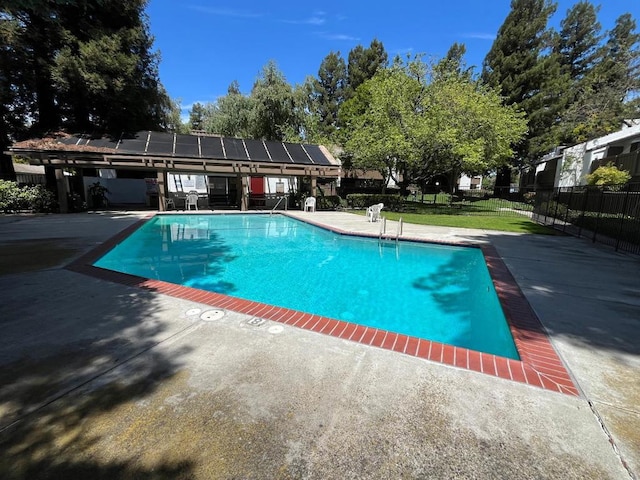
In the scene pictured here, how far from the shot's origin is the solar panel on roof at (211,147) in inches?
643

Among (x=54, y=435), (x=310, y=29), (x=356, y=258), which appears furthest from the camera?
(x=310, y=29)


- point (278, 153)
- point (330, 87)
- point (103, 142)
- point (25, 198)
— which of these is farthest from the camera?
point (330, 87)

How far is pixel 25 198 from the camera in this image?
1377 cm

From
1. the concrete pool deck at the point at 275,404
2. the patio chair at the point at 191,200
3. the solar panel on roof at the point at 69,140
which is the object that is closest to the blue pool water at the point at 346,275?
the concrete pool deck at the point at 275,404

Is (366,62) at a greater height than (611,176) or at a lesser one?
greater

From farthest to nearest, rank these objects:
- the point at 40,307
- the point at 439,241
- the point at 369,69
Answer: the point at 369,69, the point at 439,241, the point at 40,307

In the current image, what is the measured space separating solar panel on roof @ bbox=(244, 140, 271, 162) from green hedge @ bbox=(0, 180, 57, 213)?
385 inches

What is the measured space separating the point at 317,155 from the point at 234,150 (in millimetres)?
5149

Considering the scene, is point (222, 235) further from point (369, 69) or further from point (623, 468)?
point (369, 69)

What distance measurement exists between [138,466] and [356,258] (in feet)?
23.5

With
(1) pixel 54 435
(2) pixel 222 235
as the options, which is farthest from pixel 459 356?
(2) pixel 222 235

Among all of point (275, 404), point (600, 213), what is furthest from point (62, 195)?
point (600, 213)

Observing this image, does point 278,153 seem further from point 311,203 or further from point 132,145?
point 132,145

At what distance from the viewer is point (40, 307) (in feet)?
11.7
